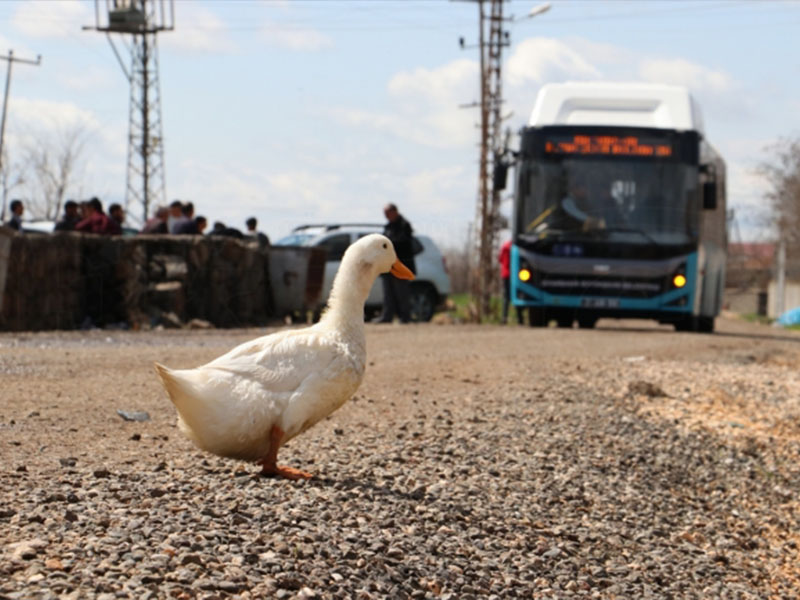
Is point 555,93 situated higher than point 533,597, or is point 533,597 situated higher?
point 555,93

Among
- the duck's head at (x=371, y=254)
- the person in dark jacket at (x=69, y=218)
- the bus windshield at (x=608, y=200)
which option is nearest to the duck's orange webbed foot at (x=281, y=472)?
the duck's head at (x=371, y=254)

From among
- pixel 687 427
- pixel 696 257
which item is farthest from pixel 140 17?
pixel 687 427

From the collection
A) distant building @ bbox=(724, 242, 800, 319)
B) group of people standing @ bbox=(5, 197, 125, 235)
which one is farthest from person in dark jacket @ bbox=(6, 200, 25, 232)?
distant building @ bbox=(724, 242, 800, 319)

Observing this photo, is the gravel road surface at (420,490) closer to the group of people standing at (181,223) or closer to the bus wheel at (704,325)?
the group of people standing at (181,223)

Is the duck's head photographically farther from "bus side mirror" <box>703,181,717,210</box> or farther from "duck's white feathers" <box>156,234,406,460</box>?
"bus side mirror" <box>703,181,717,210</box>

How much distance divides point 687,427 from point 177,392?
22.6 feet

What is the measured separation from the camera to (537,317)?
23.2 meters

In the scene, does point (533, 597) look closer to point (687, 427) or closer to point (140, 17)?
point (687, 427)

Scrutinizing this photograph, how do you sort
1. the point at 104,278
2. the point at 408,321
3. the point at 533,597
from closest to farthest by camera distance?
the point at 533,597 < the point at 104,278 < the point at 408,321

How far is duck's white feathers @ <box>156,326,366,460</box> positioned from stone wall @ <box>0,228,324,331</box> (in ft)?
38.4

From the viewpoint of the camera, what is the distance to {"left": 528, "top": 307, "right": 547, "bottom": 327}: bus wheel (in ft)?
75.7

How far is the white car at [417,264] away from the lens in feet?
81.3

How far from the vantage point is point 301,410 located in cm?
618

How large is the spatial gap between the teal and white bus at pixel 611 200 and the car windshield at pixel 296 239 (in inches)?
212
